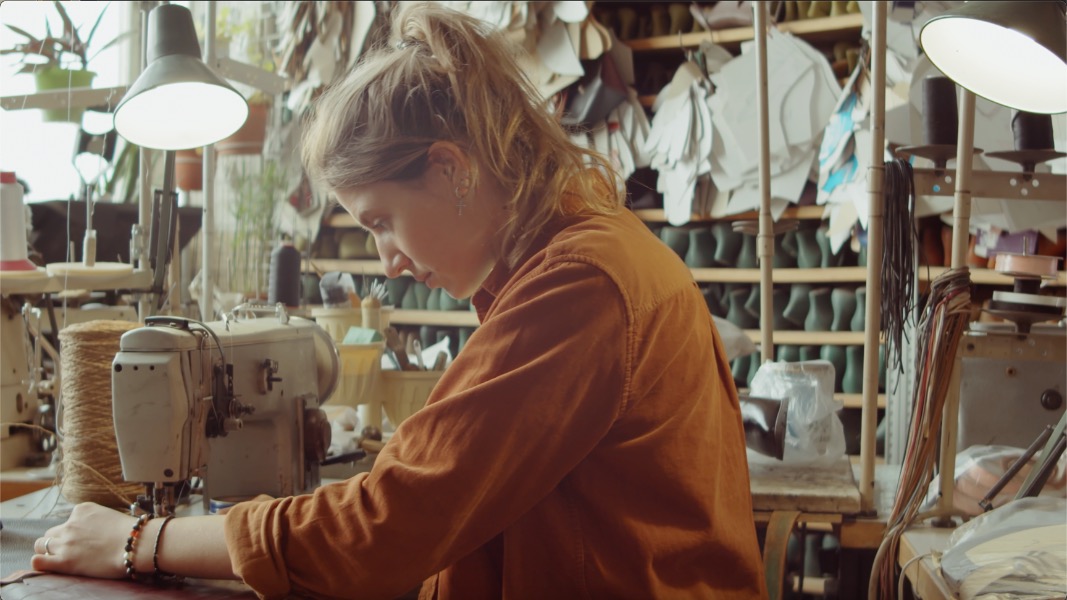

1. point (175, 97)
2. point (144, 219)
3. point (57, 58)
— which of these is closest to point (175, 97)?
point (175, 97)

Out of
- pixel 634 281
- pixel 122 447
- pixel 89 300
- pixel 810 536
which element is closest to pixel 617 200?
pixel 634 281

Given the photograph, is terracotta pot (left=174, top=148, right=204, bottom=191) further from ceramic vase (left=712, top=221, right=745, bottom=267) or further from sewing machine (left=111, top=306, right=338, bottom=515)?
ceramic vase (left=712, top=221, right=745, bottom=267)

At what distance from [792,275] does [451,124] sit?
2700mm

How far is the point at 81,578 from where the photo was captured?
1.17m

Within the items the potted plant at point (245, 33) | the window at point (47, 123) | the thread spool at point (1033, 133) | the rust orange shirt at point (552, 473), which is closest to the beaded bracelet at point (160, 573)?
the rust orange shirt at point (552, 473)

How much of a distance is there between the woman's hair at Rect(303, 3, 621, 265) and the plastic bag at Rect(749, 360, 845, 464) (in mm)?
787

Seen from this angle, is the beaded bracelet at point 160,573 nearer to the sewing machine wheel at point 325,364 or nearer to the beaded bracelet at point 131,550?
the beaded bracelet at point 131,550

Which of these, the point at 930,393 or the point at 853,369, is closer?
the point at 930,393

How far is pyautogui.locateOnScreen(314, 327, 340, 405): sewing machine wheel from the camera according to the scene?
178 centimetres

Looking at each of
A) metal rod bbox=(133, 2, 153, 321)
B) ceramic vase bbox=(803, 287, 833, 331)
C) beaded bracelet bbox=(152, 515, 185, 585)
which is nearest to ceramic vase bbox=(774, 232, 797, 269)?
ceramic vase bbox=(803, 287, 833, 331)

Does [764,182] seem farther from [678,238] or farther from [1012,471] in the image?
[678,238]

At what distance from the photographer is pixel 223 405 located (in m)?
1.50

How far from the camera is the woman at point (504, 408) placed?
1007 mm

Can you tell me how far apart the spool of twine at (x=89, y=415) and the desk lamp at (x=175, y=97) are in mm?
371
